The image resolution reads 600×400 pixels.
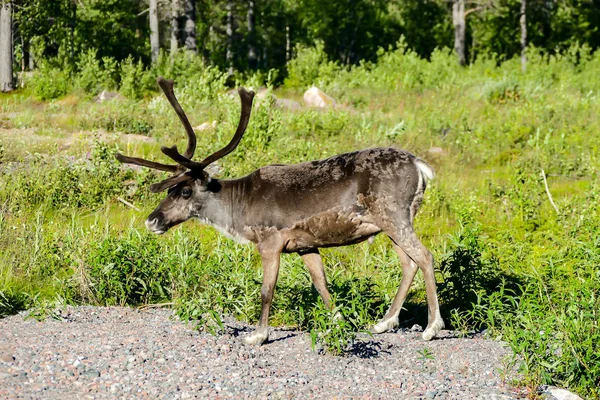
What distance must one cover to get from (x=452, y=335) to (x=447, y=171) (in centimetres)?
812

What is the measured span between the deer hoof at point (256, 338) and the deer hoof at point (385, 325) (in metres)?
1.10

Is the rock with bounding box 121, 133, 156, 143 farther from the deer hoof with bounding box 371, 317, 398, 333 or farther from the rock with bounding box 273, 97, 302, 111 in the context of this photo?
the deer hoof with bounding box 371, 317, 398, 333

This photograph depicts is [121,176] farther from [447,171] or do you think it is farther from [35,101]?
[35,101]

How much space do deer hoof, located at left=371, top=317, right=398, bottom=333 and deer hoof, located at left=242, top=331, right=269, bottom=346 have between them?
1097 mm

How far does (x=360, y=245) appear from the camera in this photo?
34.5 feet

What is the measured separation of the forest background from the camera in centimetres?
764

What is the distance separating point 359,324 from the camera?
7.32m

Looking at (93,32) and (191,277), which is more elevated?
(93,32)

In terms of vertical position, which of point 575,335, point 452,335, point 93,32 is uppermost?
point 93,32

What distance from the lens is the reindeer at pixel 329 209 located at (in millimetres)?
7273

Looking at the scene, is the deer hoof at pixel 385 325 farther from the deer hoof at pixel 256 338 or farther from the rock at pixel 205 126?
the rock at pixel 205 126

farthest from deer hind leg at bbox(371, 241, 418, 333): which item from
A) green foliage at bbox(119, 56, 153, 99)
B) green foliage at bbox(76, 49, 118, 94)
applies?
green foliage at bbox(76, 49, 118, 94)

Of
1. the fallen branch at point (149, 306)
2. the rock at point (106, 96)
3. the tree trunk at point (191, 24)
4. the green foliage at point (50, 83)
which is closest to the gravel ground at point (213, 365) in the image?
the fallen branch at point (149, 306)

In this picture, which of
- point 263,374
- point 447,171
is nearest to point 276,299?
point 263,374
